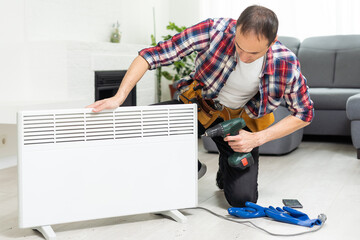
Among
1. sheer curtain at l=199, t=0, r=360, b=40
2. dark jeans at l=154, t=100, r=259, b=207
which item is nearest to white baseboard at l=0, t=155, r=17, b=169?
dark jeans at l=154, t=100, r=259, b=207

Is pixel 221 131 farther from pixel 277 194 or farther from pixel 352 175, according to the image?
pixel 352 175

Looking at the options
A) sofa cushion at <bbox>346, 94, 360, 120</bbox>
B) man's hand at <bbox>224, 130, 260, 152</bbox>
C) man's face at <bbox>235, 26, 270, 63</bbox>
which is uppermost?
man's face at <bbox>235, 26, 270, 63</bbox>

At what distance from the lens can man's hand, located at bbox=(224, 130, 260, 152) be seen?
6.34ft

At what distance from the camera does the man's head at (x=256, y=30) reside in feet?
5.43

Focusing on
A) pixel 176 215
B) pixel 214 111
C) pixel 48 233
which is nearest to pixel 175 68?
pixel 214 111

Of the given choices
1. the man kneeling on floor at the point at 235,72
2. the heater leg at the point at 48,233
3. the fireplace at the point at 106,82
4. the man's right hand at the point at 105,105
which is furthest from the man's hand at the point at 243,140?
the fireplace at the point at 106,82

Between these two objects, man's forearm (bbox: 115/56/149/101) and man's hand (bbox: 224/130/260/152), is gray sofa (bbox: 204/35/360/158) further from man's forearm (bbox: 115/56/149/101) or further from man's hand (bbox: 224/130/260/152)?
man's forearm (bbox: 115/56/149/101)

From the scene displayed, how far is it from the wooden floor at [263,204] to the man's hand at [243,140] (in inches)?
12.0

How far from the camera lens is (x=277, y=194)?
94.0 inches

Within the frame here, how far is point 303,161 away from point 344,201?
0.99 m

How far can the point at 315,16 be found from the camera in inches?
187

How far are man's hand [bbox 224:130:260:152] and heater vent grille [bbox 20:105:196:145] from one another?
0.57 ft

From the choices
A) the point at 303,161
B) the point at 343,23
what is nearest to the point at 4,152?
the point at 303,161

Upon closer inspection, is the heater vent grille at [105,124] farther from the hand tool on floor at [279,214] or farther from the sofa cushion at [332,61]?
the sofa cushion at [332,61]
